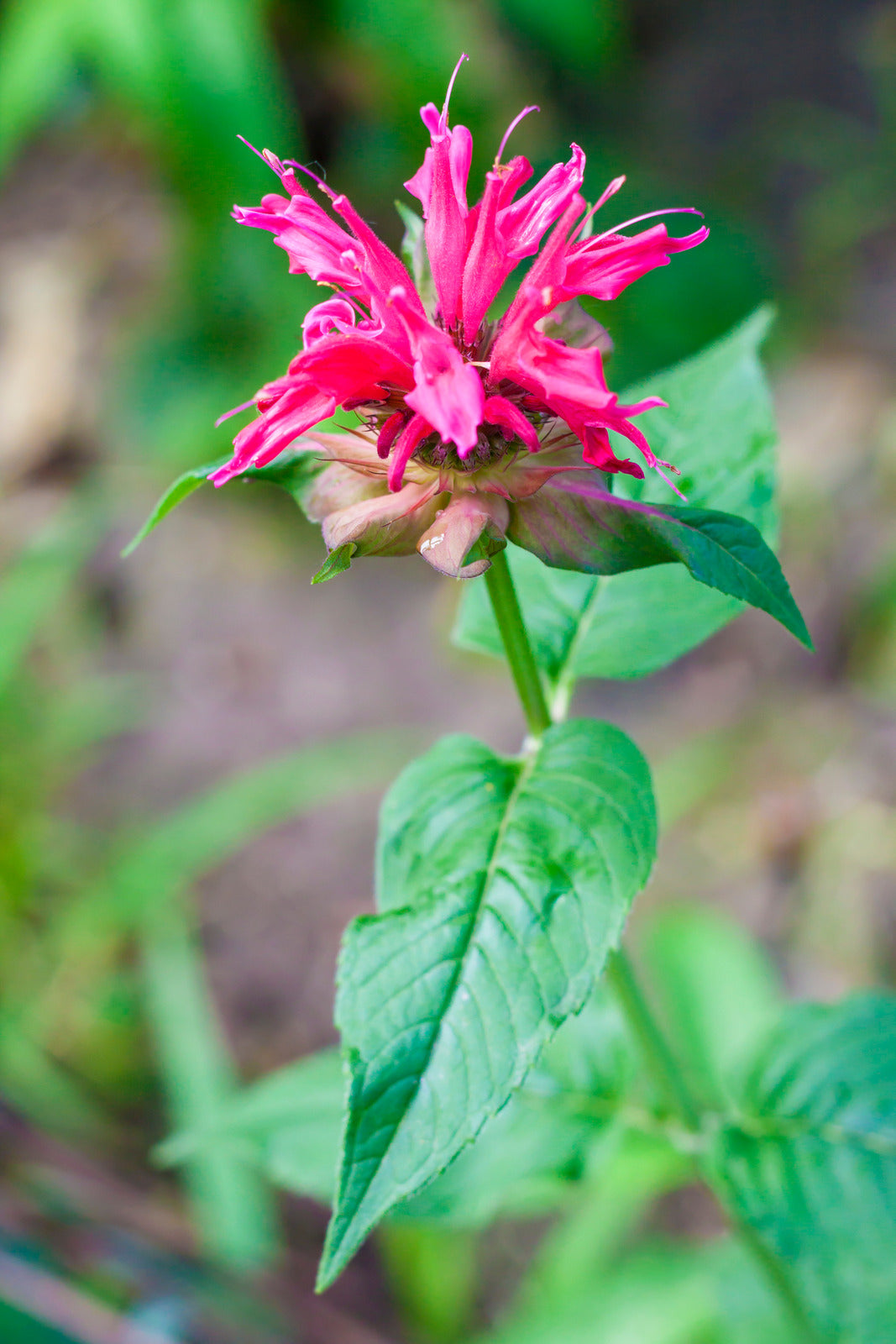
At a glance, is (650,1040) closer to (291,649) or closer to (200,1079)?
(200,1079)

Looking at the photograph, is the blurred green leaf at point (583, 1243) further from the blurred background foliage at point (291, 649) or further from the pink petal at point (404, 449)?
the pink petal at point (404, 449)

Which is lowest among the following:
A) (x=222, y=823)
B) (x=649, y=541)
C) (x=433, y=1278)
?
(x=433, y=1278)

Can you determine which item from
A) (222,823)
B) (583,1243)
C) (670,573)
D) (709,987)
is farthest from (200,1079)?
(670,573)

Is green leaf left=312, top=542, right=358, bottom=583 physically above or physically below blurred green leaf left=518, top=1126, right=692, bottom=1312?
above

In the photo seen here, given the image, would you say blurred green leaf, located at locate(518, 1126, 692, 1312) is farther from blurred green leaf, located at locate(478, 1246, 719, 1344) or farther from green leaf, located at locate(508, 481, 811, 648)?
green leaf, located at locate(508, 481, 811, 648)

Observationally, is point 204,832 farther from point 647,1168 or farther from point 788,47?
point 788,47

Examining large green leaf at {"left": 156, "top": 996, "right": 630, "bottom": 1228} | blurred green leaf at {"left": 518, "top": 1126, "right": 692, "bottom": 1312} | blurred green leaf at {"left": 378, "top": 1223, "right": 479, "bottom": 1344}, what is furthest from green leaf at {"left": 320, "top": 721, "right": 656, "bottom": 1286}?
blurred green leaf at {"left": 378, "top": 1223, "right": 479, "bottom": 1344}

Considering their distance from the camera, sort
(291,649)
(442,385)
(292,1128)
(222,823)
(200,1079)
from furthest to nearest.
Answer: (291,649)
(222,823)
(200,1079)
(292,1128)
(442,385)
